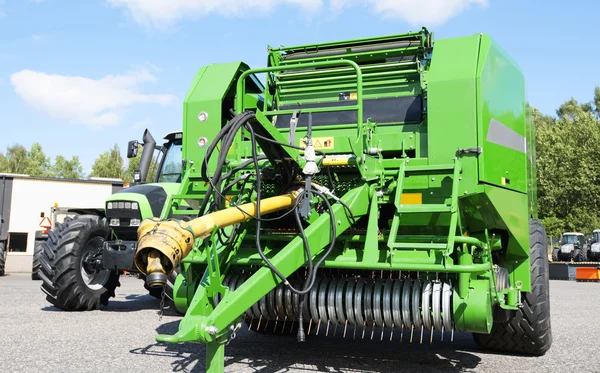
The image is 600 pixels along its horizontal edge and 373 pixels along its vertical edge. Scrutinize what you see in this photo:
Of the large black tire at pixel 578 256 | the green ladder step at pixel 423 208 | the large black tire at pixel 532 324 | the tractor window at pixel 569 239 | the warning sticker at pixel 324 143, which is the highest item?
the warning sticker at pixel 324 143

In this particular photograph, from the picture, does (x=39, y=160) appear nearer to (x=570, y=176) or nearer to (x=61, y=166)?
(x=61, y=166)

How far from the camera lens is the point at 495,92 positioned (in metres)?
4.87

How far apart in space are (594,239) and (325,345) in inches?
915

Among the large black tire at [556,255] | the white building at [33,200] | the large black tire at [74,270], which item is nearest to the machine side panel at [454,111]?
the large black tire at [74,270]

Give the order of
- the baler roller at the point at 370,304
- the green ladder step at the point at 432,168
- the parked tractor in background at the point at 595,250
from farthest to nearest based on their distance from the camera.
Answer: the parked tractor in background at the point at 595,250, the green ladder step at the point at 432,168, the baler roller at the point at 370,304

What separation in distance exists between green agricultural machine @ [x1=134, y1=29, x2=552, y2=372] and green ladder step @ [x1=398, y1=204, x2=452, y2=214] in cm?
1

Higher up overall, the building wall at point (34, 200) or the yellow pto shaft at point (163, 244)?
the building wall at point (34, 200)

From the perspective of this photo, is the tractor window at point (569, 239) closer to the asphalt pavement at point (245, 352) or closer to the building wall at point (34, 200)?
the building wall at point (34, 200)

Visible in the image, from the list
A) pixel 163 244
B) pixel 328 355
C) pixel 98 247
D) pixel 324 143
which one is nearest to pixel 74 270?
pixel 98 247

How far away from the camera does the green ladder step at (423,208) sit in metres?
4.24

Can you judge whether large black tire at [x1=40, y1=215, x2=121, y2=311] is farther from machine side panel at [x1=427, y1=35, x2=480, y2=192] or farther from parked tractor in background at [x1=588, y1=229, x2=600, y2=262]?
parked tractor in background at [x1=588, y1=229, x2=600, y2=262]

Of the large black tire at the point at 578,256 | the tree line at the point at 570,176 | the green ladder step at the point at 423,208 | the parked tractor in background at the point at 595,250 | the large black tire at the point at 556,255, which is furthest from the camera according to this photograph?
the tree line at the point at 570,176

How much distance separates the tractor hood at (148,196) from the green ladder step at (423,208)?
4467mm

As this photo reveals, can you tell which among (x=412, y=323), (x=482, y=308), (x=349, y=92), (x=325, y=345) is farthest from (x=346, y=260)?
(x=349, y=92)
